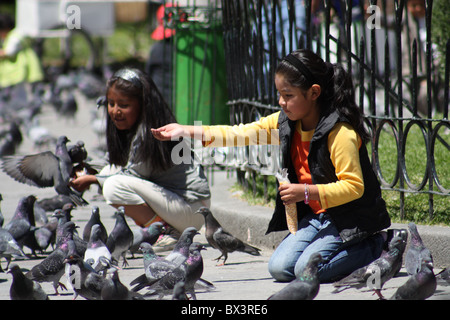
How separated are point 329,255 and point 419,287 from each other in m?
0.80

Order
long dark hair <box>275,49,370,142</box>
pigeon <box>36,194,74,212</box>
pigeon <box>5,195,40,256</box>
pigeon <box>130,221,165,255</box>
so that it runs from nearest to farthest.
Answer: long dark hair <box>275,49,370,142</box> < pigeon <box>130,221,165,255</box> < pigeon <box>5,195,40,256</box> < pigeon <box>36,194,74,212</box>

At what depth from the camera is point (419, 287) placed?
3.55 m

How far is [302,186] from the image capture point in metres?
3.98

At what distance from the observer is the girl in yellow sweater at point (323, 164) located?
4062mm

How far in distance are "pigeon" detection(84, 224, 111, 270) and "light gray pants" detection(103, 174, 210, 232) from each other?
3.20 ft

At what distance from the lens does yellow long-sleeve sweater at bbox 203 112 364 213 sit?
4020mm

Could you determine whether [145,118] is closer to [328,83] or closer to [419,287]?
[328,83]

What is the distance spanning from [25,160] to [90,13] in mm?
24084

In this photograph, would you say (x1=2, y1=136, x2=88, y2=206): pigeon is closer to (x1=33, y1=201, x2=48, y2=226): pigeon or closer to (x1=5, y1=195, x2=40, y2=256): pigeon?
(x1=5, y1=195, x2=40, y2=256): pigeon

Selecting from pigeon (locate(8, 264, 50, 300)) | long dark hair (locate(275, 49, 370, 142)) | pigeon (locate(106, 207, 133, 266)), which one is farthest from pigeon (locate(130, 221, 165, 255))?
long dark hair (locate(275, 49, 370, 142))

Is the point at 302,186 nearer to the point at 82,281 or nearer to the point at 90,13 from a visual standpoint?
the point at 82,281

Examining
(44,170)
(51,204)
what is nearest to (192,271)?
(44,170)

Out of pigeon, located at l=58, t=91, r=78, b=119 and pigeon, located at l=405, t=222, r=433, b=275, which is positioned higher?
pigeon, located at l=58, t=91, r=78, b=119

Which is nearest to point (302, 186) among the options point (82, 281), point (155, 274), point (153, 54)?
point (155, 274)
